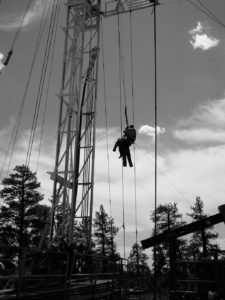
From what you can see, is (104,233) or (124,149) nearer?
(124,149)

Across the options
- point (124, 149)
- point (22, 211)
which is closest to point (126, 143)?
point (124, 149)

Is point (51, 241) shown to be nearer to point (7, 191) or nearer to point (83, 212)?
point (83, 212)

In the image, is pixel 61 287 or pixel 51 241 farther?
pixel 51 241

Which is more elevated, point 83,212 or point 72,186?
point 72,186

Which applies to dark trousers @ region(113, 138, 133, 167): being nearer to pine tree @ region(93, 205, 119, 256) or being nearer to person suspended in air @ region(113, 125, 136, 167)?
person suspended in air @ region(113, 125, 136, 167)

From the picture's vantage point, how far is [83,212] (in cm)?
1298

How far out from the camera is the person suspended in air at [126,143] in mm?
11578

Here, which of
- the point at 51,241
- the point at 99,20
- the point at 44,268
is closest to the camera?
the point at 44,268

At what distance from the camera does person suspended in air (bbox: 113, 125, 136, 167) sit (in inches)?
456

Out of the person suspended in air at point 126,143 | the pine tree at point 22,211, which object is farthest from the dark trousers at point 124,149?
the pine tree at point 22,211

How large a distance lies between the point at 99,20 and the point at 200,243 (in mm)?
31268

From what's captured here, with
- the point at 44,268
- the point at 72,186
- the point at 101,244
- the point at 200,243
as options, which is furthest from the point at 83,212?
the point at 101,244

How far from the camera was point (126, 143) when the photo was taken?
11.6m

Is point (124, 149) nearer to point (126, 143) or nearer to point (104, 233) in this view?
point (126, 143)
